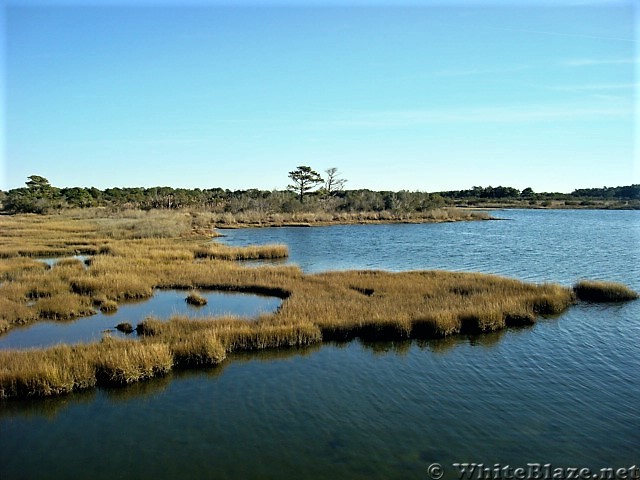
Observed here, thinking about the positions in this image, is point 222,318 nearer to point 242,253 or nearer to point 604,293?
point 604,293

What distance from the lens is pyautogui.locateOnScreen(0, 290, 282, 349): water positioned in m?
16.2

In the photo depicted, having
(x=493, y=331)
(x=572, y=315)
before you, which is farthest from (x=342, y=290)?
(x=572, y=315)

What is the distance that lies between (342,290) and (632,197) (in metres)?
148

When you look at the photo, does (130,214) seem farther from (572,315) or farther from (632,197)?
(632,197)

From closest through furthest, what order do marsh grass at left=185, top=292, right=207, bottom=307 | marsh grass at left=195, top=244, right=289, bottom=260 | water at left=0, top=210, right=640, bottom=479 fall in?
water at left=0, top=210, right=640, bottom=479 → marsh grass at left=185, top=292, right=207, bottom=307 → marsh grass at left=195, top=244, right=289, bottom=260

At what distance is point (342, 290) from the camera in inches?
884

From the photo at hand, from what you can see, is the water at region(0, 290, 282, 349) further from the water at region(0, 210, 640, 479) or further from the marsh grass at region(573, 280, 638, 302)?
the marsh grass at region(573, 280, 638, 302)

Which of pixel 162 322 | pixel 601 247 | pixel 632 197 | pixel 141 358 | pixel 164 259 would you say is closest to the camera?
pixel 141 358

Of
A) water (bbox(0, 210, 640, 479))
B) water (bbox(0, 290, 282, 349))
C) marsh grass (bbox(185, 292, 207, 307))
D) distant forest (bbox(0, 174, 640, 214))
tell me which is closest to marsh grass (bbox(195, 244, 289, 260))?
water (bbox(0, 290, 282, 349))

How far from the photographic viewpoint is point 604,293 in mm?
21938

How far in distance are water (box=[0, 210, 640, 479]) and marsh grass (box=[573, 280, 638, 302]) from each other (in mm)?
4725

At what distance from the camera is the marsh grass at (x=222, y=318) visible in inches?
502

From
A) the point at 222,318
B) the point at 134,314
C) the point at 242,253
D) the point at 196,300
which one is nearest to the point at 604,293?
the point at 222,318

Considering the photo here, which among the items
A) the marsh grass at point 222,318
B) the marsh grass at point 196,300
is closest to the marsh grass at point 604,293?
the marsh grass at point 222,318
